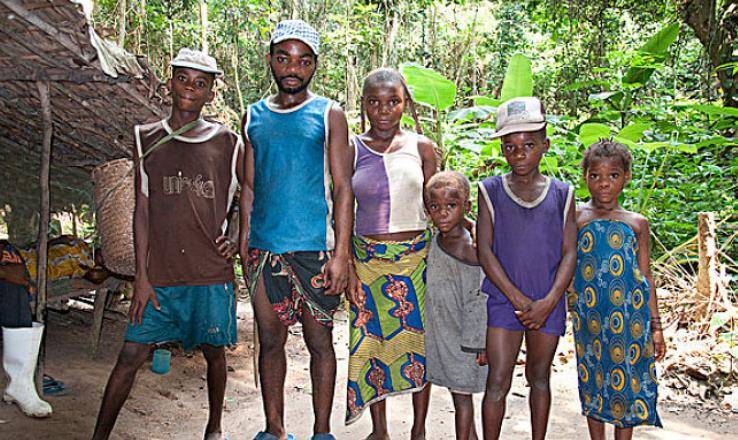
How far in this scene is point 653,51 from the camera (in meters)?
6.35

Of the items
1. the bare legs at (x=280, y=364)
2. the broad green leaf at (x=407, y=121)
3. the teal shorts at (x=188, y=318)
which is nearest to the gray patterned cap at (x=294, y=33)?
the bare legs at (x=280, y=364)

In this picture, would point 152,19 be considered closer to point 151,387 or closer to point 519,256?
point 151,387

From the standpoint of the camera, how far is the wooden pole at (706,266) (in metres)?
4.78

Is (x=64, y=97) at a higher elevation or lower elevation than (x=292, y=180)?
higher

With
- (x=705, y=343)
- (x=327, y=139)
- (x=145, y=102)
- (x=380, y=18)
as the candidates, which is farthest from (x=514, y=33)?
(x=327, y=139)

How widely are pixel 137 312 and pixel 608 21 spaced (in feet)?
27.1

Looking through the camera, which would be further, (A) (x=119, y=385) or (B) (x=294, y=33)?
(A) (x=119, y=385)

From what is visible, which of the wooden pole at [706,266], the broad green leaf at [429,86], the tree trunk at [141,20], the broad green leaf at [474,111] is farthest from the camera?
the tree trunk at [141,20]

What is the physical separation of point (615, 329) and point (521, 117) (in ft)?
3.18

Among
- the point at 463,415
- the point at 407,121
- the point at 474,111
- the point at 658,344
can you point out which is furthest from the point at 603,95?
the point at 463,415

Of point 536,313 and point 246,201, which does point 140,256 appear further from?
point 536,313

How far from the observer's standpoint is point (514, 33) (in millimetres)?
10781

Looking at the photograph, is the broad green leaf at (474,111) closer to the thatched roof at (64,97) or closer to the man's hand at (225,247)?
the thatched roof at (64,97)

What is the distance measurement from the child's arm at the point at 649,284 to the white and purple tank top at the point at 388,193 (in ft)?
3.08
